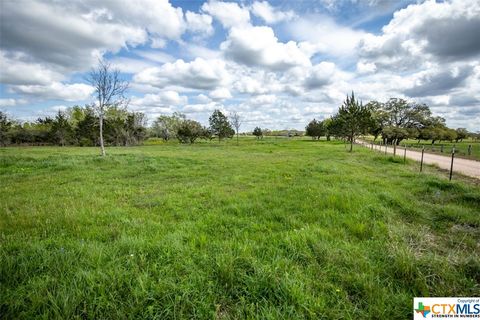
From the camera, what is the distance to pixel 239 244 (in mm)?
4273

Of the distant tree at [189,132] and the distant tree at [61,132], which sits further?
the distant tree at [189,132]

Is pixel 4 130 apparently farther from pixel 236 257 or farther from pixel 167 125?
pixel 236 257

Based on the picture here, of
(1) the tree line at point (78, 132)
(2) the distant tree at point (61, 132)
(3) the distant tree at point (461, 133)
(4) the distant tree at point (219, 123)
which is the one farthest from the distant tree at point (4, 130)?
(3) the distant tree at point (461, 133)

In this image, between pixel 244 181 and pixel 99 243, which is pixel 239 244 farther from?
pixel 244 181

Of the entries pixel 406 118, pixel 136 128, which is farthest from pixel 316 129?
pixel 136 128

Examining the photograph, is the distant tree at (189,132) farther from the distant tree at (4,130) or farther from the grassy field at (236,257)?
the grassy field at (236,257)

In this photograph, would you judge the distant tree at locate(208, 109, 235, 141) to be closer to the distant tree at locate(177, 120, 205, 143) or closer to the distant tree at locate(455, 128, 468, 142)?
the distant tree at locate(177, 120, 205, 143)

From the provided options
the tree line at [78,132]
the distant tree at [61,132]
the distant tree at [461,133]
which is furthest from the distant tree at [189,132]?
the distant tree at [461,133]

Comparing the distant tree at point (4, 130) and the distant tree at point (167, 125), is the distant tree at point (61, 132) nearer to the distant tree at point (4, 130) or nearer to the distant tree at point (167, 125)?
the distant tree at point (4, 130)

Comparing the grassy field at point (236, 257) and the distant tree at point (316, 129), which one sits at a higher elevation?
the distant tree at point (316, 129)

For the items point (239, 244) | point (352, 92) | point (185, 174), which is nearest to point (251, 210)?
point (239, 244)

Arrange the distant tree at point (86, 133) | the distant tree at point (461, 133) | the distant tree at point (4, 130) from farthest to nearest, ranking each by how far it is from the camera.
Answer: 1. the distant tree at point (461, 133)
2. the distant tree at point (86, 133)
3. the distant tree at point (4, 130)

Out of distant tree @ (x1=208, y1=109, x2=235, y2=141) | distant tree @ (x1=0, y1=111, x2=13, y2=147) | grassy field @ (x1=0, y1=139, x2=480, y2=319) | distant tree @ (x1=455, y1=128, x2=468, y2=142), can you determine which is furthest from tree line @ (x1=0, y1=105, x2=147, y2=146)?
distant tree @ (x1=455, y1=128, x2=468, y2=142)

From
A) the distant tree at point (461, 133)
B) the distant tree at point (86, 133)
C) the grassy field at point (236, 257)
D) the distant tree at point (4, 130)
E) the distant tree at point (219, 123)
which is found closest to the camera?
the grassy field at point (236, 257)
